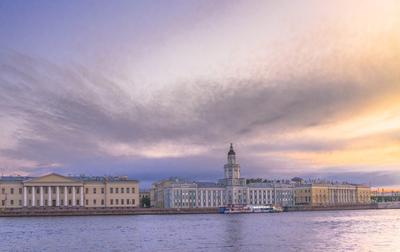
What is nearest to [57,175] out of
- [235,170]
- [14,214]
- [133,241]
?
[14,214]

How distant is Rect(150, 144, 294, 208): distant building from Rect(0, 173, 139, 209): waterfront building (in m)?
22.0

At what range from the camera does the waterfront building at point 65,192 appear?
11912 centimetres

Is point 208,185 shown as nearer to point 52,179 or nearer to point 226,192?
point 226,192

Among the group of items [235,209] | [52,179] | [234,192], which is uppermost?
[52,179]

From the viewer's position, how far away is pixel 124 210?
11988 centimetres

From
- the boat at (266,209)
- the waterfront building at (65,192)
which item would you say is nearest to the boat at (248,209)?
the boat at (266,209)

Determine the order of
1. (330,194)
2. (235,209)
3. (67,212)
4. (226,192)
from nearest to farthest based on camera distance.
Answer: (67,212), (235,209), (226,192), (330,194)

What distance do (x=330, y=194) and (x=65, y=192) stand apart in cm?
7590

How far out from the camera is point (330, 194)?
552ft

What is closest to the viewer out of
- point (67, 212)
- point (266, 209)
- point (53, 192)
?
point (67, 212)

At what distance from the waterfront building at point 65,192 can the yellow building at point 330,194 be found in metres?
51.6

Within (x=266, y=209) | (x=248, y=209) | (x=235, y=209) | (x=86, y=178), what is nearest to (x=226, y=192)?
(x=266, y=209)

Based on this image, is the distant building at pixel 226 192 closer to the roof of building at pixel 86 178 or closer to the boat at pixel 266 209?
the boat at pixel 266 209

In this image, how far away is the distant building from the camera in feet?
481
